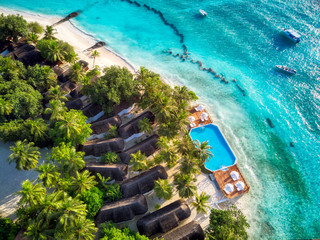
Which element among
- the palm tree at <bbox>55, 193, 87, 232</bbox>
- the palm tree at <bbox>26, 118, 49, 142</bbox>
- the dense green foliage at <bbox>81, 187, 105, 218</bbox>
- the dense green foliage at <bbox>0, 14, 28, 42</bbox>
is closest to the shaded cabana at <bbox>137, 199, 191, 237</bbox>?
the dense green foliage at <bbox>81, 187, 105, 218</bbox>

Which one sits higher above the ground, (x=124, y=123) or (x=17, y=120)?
(x=17, y=120)

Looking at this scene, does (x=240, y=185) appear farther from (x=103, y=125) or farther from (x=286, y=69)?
(x=286, y=69)

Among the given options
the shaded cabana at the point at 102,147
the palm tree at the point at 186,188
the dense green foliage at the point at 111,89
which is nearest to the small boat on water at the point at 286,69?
the dense green foliage at the point at 111,89

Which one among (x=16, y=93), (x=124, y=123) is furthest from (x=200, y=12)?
(x=16, y=93)

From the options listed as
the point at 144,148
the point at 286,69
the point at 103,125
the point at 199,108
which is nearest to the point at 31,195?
the point at 103,125

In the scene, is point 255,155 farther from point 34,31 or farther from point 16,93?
point 34,31

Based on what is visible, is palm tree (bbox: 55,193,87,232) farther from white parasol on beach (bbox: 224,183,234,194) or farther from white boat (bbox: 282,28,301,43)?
white boat (bbox: 282,28,301,43)
